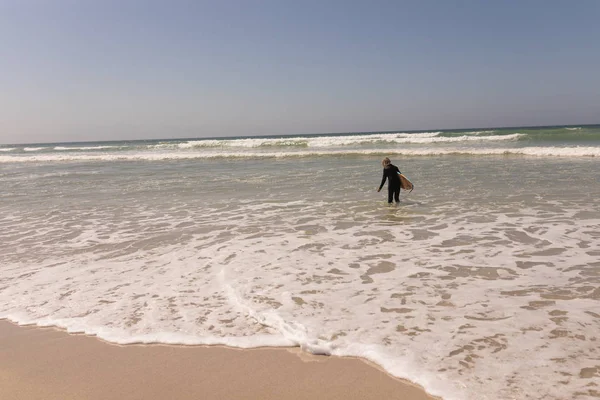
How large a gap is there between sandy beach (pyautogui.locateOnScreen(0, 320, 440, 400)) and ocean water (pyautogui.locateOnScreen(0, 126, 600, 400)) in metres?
0.16

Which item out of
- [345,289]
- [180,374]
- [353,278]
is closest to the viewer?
[180,374]

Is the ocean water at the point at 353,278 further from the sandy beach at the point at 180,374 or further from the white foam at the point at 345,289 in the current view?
the sandy beach at the point at 180,374

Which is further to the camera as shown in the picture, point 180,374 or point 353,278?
point 353,278

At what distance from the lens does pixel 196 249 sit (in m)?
6.70

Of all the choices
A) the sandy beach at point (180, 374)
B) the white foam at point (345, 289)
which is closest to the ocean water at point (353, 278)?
the white foam at point (345, 289)

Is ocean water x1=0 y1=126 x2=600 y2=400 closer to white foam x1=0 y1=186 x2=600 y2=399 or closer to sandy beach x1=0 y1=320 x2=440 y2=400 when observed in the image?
white foam x1=0 y1=186 x2=600 y2=399

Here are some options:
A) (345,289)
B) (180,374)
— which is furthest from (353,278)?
(180,374)

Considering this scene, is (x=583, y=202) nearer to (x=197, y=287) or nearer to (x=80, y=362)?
(x=197, y=287)

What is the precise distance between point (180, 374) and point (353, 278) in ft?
8.23

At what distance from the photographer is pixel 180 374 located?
10.4 feet

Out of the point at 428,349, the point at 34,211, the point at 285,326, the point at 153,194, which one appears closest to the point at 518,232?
the point at 428,349

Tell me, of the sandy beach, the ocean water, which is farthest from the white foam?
the sandy beach

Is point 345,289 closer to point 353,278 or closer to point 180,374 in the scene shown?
point 353,278

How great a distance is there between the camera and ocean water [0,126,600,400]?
3.28 m
